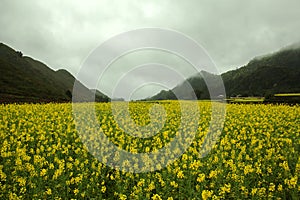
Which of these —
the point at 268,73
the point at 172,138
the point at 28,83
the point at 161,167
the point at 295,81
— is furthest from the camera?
the point at 268,73

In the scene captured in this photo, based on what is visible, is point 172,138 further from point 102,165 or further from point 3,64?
point 3,64

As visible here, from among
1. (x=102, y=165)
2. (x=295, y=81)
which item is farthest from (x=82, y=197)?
(x=295, y=81)

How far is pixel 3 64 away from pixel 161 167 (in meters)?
137

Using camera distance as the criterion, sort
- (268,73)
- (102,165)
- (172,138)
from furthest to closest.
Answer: (268,73) < (172,138) < (102,165)

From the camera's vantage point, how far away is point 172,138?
31.8ft

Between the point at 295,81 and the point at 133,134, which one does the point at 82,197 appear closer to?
the point at 133,134

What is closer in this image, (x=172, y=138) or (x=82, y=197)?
(x=82, y=197)

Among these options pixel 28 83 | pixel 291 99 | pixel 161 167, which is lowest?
pixel 161 167

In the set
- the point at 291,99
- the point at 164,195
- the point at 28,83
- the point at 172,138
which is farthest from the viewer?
the point at 28,83

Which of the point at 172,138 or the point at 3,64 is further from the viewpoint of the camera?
the point at 3,64

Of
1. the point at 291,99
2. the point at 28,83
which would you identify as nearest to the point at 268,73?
the point at 28,83

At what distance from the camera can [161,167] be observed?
6.52m

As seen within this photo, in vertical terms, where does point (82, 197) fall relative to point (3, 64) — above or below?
below

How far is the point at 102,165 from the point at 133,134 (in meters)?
3.13
